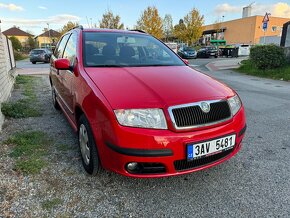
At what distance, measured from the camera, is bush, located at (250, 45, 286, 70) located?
38.2 feet

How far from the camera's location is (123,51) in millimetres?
3396

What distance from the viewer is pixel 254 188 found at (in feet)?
8.33

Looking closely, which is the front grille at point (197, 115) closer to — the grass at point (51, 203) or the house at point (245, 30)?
the grass at point (51, 203)

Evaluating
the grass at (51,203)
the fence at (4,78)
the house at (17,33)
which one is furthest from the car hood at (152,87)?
the house at (17,33)

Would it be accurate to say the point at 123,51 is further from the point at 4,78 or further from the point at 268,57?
the point at 268,57

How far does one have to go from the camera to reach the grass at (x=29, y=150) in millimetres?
2873

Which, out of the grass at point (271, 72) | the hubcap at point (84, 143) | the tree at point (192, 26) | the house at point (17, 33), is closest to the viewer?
the hubcap at point (84, 143)

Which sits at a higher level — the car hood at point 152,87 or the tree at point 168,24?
the tree at point 168,24

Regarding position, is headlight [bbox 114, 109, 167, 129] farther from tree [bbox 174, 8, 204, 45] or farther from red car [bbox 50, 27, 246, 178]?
tree [bbox 174, 8, 204, 45]

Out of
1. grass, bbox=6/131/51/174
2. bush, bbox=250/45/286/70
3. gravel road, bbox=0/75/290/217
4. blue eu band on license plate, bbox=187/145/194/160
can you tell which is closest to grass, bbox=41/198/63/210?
gravel road, bbox=0/75/290/217

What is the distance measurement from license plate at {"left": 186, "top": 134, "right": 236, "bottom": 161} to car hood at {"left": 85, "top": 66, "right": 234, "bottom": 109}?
40 centimetres

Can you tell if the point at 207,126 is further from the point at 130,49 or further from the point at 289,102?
the point at 289,102

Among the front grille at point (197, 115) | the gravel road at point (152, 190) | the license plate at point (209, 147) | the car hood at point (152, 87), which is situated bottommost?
the gravel road at point (152, 190)

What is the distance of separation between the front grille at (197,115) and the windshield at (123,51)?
1155 millimetres
